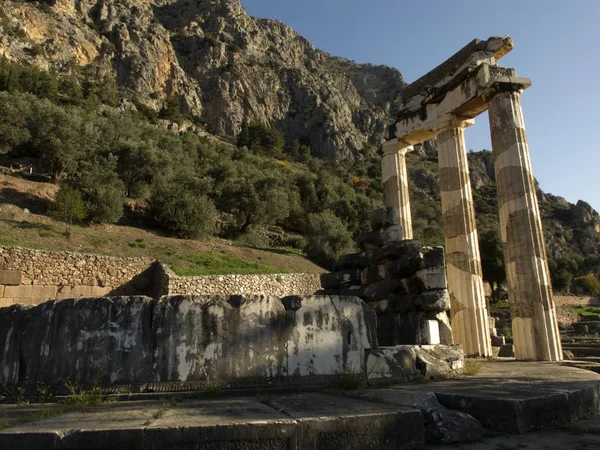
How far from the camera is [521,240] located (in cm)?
1098

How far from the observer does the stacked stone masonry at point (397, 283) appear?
24.6ft

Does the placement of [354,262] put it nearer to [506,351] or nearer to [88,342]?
[88,342]

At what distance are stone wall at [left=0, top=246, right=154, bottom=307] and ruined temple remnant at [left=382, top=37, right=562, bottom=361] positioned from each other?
1360 centimetres

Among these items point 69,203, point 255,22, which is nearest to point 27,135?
point 69,203

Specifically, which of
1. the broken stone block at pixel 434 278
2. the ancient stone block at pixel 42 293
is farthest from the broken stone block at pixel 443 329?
the ancient stone block at pixel 42 293

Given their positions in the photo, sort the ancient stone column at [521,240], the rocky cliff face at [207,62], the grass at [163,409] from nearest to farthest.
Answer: the grass at [163,409] < the ancient stone column at [521,240] < the rocky cliff face at [207,62]

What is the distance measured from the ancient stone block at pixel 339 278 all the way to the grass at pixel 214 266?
12753mm

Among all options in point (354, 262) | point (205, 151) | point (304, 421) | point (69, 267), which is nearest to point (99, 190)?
point (69, 267)

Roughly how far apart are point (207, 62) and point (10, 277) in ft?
285

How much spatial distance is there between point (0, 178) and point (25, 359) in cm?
2757

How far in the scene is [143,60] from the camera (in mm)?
82250

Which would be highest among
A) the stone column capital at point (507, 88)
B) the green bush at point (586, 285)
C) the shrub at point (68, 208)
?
the shrub at point (68, 208)

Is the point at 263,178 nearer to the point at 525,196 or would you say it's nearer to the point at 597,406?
the point at 525,196

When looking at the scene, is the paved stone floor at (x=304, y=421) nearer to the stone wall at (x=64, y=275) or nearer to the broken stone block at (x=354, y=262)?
the broken stone block at (x=354, y=262)
